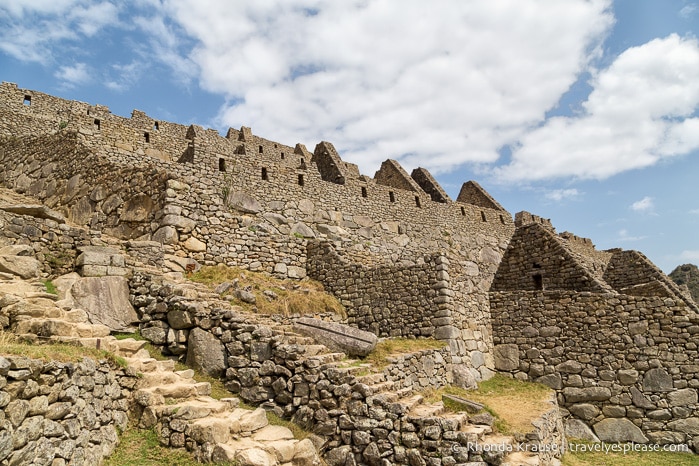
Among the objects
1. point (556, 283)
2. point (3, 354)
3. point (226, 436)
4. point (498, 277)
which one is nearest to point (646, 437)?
point (556, 283)

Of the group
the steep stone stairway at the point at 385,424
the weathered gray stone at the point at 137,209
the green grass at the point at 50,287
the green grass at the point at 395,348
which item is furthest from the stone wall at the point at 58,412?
the weathered gray stone at the point at 137,209

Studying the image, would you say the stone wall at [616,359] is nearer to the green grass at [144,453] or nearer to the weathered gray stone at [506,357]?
the weathered gray stone at [506,357]

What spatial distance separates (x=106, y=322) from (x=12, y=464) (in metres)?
5.01

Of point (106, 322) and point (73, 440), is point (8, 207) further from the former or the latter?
point (73, 440)

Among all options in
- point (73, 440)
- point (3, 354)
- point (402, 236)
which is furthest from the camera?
point (402, 236)

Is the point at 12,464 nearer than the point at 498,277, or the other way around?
the point at 12,464

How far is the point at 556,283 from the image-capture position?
53.6 ft

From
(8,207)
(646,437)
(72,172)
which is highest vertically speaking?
(72,172)

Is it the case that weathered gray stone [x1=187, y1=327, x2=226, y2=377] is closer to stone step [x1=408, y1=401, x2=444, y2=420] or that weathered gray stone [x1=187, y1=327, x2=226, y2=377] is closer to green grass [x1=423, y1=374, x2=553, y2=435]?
stone step [x1=408, y1=401, x2=444, y2=420]

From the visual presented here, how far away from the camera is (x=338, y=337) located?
35.5ft

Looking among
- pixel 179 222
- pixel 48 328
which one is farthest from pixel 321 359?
pixel 179 222

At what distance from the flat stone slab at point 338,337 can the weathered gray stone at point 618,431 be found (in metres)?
7.39

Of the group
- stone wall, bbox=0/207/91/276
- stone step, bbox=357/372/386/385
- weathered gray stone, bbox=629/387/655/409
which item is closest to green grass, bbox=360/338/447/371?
stone step, bbox=357/372/386/385

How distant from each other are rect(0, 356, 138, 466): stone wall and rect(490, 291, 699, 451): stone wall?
11.8m
